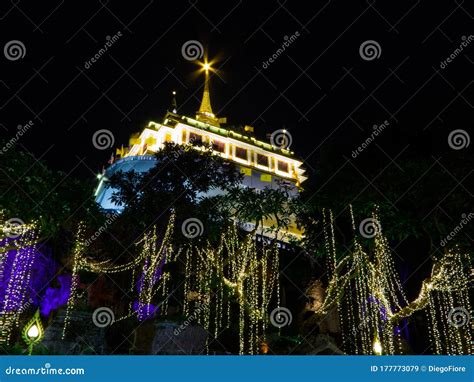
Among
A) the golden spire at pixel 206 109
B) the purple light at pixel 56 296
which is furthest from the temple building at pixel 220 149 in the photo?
the purple light at pixel 56 296

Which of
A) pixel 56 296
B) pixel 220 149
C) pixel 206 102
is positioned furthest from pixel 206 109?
pixel 56 296

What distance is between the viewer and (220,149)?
30.9m

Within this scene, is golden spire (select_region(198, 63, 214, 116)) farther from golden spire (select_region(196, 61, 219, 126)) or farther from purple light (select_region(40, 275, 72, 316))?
purple light (select_region(40, 275, 72, 316))

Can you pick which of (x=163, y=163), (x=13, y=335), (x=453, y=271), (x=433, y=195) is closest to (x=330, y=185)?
(x=433, y=195)

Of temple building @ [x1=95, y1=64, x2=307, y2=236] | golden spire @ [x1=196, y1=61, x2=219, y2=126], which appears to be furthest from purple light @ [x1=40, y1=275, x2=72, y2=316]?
golden spire @ [x1=196, y1=61, x2=219, y2=126]

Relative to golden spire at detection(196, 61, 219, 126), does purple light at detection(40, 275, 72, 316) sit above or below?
below

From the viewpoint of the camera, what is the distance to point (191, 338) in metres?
8.27

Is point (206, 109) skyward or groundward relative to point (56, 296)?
skyward

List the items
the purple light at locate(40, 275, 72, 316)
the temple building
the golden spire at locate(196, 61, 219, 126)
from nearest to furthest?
the purple light at locate(40, 275, 72, 316) < the temple building < the golden spire at locate(196, 61, 219, 126)

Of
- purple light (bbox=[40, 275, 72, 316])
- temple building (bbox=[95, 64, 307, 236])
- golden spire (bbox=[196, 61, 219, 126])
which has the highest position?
Answer: golden spire (bbox=[196, 61, 219, 126])

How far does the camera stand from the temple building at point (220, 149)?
1140 inches

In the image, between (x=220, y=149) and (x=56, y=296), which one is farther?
(x=220, y=149)

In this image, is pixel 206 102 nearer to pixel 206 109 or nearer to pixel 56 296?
pixel 206 109

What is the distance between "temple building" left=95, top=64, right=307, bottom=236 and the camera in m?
29.0
